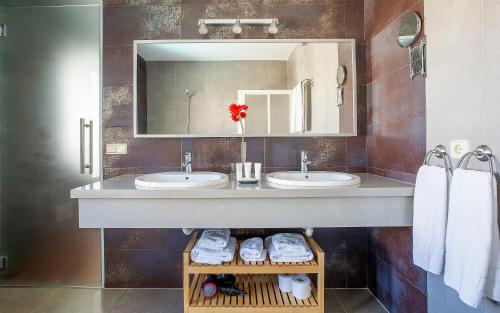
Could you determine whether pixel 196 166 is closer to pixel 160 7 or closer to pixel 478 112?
pixel 160 7

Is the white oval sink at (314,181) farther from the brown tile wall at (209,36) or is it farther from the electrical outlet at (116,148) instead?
the electrical outlet at (116,148)

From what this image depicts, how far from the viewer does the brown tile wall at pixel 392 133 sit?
171cm

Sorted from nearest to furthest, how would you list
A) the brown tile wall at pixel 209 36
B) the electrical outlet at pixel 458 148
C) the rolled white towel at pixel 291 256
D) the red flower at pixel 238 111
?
the electrical outlet at pixel 458 148
the rolled white towel at pixel 291 256
the red flower at pixel 238 111
the brown tile wall at pixel 209 36

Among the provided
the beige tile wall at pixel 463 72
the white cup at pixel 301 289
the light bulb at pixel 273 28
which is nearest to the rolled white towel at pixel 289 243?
the white cup at pixel 301 289

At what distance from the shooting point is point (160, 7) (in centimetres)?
230

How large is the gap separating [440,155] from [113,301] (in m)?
2.24

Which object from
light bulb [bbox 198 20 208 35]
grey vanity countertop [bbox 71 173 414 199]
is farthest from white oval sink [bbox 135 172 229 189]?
light bulb [bbox 198 20 208 35]

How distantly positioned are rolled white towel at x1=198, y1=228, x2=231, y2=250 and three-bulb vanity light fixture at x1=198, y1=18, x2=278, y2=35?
139 centimetres

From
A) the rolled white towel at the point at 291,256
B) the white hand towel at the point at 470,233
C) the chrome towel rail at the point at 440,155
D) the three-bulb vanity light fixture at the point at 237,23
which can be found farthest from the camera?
the three-bulb vanity light fixture at the point at 237,23

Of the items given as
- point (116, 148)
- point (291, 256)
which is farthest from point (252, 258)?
point (116, 148)

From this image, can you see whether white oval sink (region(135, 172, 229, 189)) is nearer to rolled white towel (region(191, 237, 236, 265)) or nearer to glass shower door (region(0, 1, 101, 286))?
rolled white towel (region(191, 237, 236, 265))

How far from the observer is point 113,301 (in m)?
2.18

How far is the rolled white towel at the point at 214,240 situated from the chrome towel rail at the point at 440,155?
118cm

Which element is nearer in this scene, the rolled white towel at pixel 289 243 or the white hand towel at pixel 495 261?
the white hand towel at pixel 495 261
